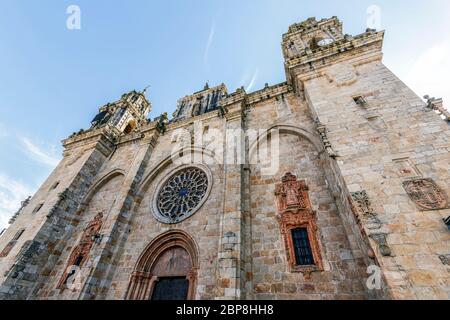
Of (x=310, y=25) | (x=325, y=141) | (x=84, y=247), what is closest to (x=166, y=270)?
(x=84, y=247)

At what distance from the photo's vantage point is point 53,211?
9727mm

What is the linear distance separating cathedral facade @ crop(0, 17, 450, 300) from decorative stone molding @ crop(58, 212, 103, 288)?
7cm

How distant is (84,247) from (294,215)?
9.53 meters

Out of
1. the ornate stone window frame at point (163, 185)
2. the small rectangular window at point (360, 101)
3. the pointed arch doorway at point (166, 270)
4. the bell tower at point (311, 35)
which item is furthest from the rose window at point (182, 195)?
the bell tower at point (311, 35)

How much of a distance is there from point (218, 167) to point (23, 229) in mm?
10182

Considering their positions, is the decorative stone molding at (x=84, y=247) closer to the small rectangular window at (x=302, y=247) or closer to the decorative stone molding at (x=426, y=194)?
the small rectangular window at (x=302, y=247)

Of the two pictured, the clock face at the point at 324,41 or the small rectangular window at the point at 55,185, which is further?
the small rectangular window at the point at 55,185

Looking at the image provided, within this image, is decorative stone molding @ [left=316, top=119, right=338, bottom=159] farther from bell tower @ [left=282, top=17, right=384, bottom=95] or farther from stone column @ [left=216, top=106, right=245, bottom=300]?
stone column @ [left=216, top=106, right=245, bottom=300]

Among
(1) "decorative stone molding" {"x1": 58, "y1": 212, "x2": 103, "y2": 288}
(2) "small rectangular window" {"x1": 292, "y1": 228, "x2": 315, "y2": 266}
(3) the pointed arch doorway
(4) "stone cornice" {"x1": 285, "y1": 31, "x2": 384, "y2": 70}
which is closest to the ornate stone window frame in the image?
(3) the pointed arch doorway

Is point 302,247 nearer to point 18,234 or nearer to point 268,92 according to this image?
point 268,92

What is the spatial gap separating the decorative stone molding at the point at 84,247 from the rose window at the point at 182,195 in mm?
2815

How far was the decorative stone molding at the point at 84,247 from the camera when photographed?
8.60 meters
